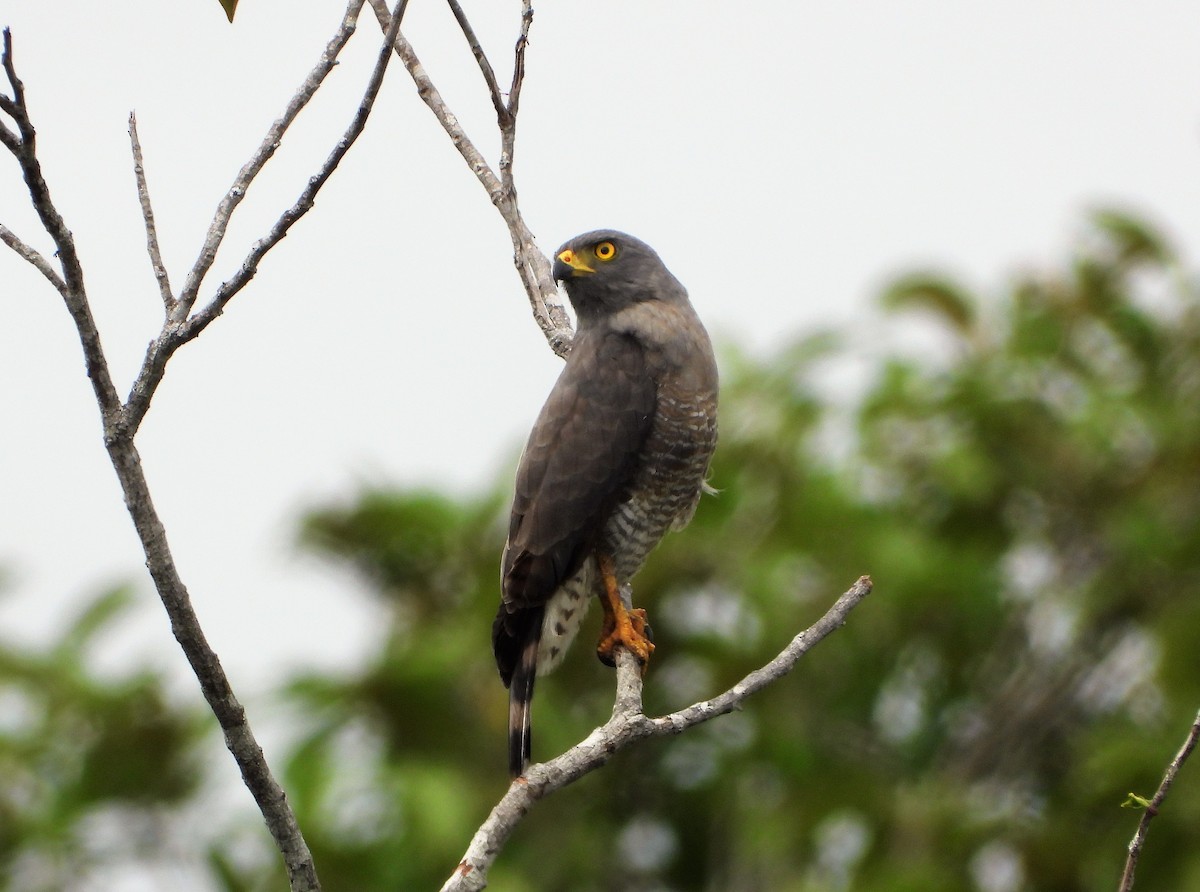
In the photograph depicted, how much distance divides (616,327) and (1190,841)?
455 cm

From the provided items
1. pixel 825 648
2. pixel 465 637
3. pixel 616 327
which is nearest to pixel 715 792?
pixel 825 648

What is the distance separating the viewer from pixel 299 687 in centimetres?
863

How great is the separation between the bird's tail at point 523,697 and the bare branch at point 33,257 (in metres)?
2.16

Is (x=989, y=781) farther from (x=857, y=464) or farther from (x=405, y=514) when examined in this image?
(x=405, y=514)

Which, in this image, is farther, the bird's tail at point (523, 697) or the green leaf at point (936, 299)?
the green leaf at point (936, 299)

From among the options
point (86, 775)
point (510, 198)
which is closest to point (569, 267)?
point (510, 198)

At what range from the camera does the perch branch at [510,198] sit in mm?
4051

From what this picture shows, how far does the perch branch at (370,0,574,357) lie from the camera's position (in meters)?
4.05

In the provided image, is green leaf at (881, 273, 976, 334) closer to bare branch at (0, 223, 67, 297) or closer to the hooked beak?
the hooked beak

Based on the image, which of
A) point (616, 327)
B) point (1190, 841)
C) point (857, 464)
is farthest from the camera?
point (857, 464)

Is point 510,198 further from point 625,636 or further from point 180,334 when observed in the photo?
point 180,334

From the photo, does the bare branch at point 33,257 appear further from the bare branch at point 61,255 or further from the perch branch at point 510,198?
the perch branch at point 510,198

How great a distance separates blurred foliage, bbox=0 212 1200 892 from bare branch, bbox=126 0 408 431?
584 centimetres

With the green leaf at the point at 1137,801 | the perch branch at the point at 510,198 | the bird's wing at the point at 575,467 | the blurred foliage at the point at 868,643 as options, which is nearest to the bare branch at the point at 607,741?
the green leaf at the point at 1137,801
